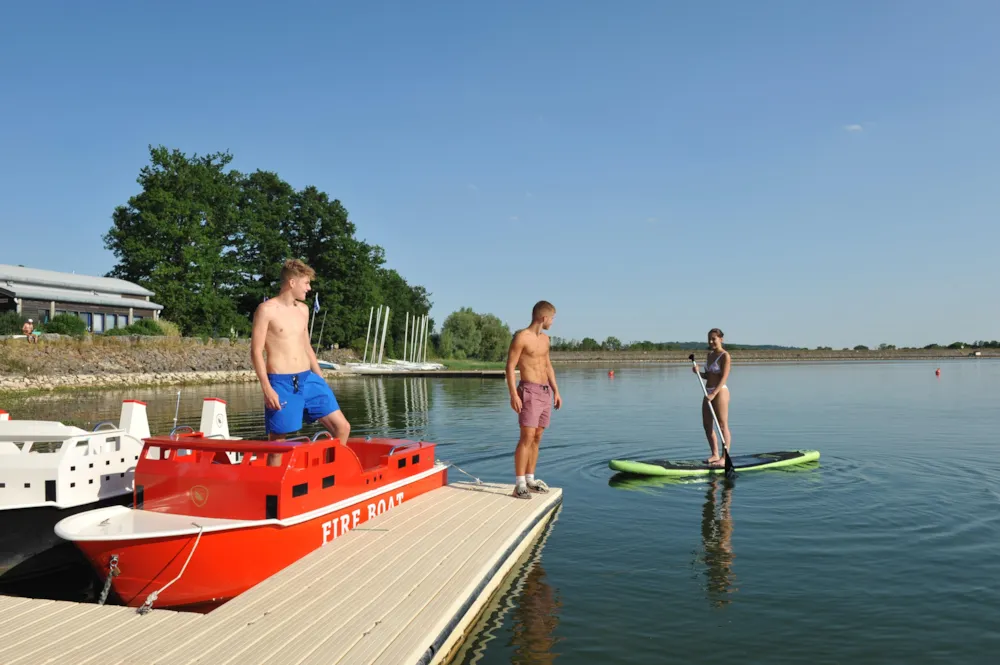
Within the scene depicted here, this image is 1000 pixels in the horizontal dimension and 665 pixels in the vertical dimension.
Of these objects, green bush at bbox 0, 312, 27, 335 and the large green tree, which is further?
the large green tree

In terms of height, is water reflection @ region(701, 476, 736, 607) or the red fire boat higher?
the red fire boat

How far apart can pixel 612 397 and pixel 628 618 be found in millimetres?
29226

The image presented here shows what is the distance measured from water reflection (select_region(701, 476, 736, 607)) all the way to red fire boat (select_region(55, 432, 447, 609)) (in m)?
3.92

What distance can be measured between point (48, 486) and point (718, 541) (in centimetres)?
741

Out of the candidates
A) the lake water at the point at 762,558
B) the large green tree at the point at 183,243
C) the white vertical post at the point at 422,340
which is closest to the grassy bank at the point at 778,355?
the white vertical post at the point at 422,340

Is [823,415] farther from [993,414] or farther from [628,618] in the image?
[628,618]

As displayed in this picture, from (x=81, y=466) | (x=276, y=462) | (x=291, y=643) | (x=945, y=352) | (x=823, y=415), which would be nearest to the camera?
(x=291, y=643)

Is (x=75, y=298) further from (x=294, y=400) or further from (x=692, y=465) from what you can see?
(x=294, y=400)

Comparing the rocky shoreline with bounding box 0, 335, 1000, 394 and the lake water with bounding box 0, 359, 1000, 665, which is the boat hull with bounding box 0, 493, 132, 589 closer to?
the lake water with bounding box 0, 359, 1000, 665

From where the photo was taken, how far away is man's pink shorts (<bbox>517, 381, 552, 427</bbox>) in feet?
30.9

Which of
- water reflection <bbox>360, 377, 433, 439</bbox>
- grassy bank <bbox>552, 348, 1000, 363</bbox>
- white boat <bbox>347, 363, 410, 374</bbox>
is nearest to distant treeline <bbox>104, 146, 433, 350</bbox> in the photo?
white boat <bbox>347, 363, 410, 374</bbox>

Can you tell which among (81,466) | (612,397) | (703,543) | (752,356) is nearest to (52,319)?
(612,397)

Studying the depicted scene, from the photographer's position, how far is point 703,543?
27.4 ft

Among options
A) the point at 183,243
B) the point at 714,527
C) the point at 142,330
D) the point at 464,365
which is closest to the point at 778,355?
the point at 464,365
